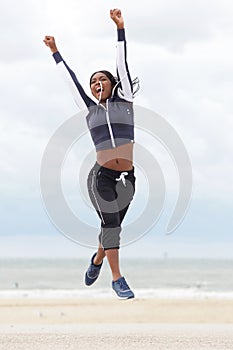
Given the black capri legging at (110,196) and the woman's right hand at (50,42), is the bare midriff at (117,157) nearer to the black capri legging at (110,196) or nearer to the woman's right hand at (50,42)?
the black capri legging at (110,196)

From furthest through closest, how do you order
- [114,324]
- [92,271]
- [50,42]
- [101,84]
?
1. [114,324]
2. [92,271]
3. [50,42]
4. [101,84]

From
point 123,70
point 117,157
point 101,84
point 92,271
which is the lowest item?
point 92,271

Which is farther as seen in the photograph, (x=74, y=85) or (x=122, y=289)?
(x=74, y=85)

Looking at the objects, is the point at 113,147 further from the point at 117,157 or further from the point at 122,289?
the point at 122,289

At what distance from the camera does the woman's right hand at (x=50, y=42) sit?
7488 millimetres

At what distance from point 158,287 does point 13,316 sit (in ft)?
63.0

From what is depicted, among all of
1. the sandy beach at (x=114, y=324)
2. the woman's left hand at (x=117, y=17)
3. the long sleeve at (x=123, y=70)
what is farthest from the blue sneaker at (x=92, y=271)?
the sandy beach at (x=114, y=324)

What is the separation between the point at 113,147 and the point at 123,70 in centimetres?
67

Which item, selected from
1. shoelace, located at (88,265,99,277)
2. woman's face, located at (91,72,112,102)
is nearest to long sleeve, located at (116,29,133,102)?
woman's face, located at (91,72,112,102)

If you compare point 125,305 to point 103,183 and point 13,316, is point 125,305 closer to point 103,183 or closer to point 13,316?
point 13,316

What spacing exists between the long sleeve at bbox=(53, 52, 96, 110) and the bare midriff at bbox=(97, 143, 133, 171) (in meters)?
0.49

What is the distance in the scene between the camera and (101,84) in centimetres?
696

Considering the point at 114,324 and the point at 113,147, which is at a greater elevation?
the point at 113,147

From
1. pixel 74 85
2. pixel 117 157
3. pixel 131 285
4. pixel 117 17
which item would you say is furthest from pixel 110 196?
pixel 131 285
